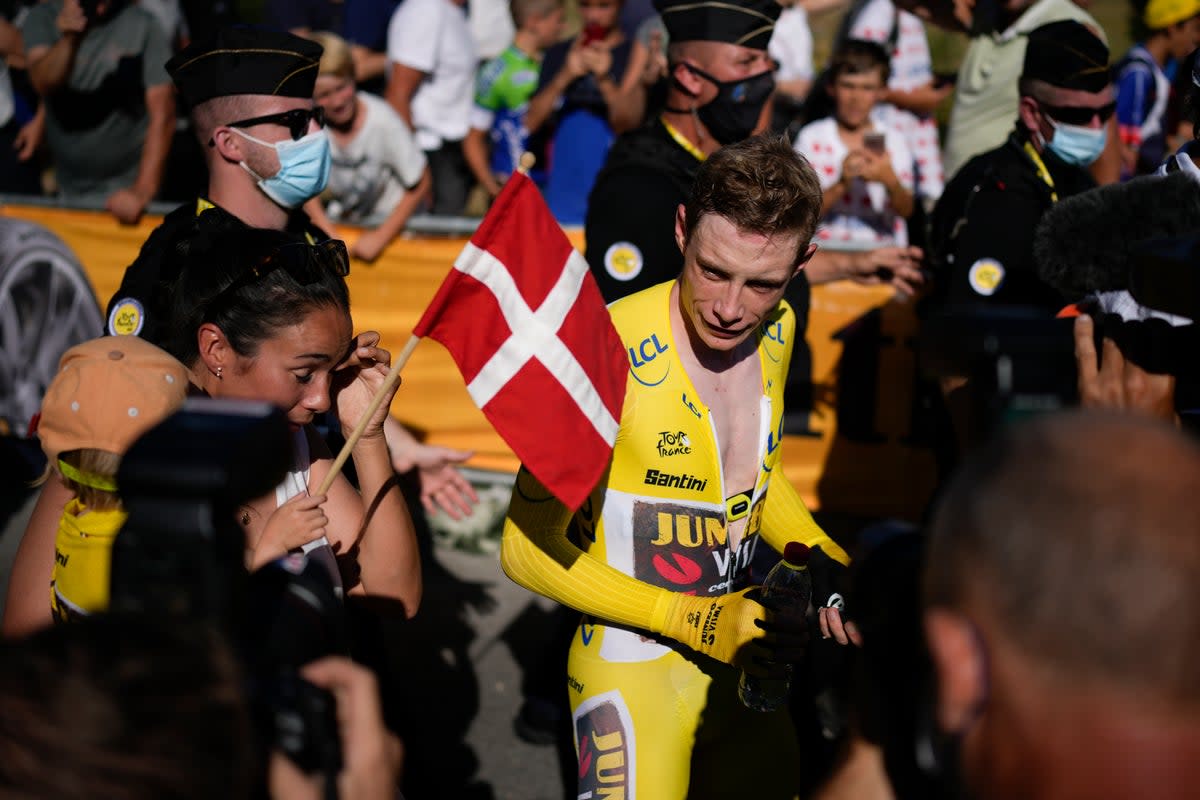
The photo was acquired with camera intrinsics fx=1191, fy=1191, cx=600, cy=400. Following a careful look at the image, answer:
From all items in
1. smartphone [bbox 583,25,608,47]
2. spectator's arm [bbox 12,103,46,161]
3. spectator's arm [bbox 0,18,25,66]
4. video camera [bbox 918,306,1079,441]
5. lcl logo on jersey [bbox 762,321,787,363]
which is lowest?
spectator's arm [bbox 12,103,46,161]

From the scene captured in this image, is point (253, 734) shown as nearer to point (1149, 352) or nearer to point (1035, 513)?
point (1035, 513)

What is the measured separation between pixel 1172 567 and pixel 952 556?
26 cm

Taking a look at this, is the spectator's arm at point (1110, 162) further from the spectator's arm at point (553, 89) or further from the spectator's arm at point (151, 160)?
the spectator's arm at point (151, 160)

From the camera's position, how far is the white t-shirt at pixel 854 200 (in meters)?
6.85

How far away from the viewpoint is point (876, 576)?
1.86 meters

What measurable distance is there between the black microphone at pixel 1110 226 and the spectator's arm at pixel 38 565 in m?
2.46

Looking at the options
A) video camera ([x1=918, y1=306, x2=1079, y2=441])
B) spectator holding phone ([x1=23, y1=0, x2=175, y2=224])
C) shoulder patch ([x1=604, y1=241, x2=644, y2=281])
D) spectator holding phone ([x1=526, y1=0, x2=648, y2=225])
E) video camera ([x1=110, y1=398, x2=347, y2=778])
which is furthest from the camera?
spectator holding phone ([x1=526, y1=0, x2=648, y2=225])

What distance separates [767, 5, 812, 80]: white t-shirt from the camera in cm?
845

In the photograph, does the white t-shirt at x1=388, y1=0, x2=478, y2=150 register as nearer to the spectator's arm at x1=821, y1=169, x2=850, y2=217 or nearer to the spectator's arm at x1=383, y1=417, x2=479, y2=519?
the spectator's arm at x1=821, y1=169, x2=850, y2=217

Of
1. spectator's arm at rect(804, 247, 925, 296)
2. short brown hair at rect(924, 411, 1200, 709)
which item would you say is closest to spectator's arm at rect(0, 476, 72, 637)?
short brown hair at rect(924, 411, 1200, 709)

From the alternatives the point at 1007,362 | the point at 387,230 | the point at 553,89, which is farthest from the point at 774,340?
the point at 553,89

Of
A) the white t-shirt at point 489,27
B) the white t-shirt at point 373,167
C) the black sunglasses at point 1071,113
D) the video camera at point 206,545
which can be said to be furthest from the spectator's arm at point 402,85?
the video camera at point 206,545

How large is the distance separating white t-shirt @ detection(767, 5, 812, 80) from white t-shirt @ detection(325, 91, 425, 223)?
284 centimetres

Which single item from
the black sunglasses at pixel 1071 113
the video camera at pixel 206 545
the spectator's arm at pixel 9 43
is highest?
the black sunglasses at pixel 1071 113
